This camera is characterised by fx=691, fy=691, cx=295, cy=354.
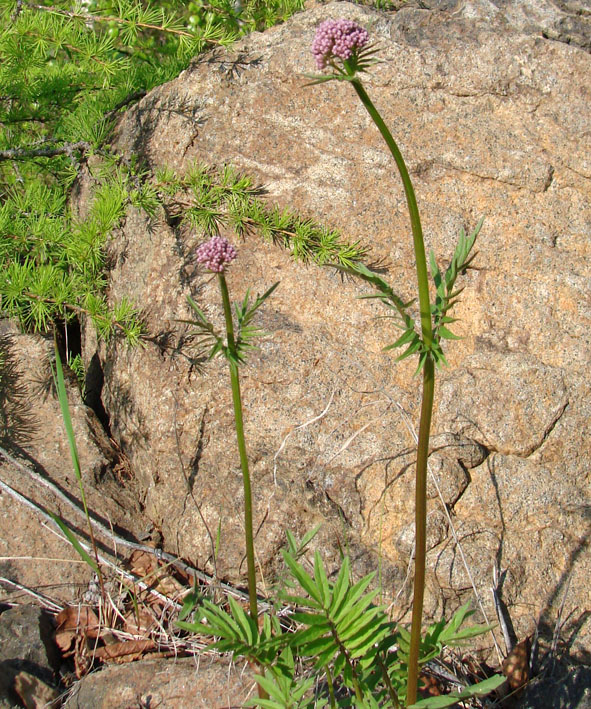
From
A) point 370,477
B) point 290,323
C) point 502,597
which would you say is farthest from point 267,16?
point 502,597

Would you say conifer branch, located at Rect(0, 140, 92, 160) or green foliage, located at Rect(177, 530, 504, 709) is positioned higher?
conifer branch, located at Rect(0, 140, 92, 160)

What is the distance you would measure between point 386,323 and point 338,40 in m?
1.56

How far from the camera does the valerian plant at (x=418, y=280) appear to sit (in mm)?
1264

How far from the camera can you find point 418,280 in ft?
4.49

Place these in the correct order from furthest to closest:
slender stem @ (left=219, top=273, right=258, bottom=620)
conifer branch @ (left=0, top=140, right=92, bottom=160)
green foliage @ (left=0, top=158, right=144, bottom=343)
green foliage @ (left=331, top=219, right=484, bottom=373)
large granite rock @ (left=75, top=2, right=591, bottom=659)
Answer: conifer branch @ (left=0, top=140, right=92, bottom=160) < green foliage @ (left=0, top=158, right=144, bottom=343) < large granite rock @ (left=75, top=2, right=591, bottom=659) < slender stem @ (left=219, top=273, right=258, bottom=620) < green foliage @ (left=331, top=219, right=484, bottom=373)

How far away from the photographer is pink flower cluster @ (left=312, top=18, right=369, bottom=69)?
1.26m

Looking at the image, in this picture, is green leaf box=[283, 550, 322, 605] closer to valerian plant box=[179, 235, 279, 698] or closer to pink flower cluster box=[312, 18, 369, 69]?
valerian plant box=[179, 235, 279, 698]

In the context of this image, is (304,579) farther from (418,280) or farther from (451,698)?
(418,280)

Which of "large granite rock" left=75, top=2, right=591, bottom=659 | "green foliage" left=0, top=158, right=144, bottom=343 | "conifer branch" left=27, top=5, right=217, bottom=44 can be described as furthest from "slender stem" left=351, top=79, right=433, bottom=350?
"conifer branch" left=27, top=5, right=217, bottom=44

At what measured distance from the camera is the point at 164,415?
2.76m

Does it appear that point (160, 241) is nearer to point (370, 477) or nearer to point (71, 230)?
point (71, 230)

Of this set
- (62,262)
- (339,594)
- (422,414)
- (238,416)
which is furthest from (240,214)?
(339,594)

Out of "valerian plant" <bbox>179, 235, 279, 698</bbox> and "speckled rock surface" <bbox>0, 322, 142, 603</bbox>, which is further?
"speckled rock surface" <bbox>0, 322, 142, 603</bbox>

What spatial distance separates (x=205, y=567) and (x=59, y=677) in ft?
2.06
